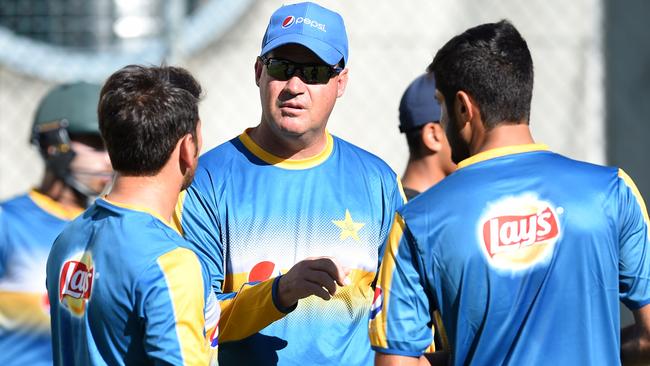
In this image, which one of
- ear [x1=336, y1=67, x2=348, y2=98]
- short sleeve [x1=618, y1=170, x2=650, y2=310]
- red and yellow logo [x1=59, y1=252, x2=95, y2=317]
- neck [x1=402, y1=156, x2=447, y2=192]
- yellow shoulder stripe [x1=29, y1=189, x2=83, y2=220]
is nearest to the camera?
red and yellow logo [x1=59, y1=252, x2=95, y2=317]

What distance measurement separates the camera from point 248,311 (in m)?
3.05

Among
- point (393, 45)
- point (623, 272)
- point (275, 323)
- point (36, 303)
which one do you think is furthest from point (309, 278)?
point (393, 45)

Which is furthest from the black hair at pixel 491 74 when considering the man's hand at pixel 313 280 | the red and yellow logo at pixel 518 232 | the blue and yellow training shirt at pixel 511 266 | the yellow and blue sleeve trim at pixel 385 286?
the man's hand at pixel 313 280

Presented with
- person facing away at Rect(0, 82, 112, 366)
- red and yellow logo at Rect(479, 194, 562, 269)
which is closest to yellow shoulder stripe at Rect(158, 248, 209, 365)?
red and yellow logo at Rect(479, 194, 562, 269)

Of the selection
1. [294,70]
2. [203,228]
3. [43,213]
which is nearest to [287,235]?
[203,228]

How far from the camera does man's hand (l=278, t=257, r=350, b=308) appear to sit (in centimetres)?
285

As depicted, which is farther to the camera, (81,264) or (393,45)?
(393,45)

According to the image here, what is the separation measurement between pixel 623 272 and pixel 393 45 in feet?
15.6

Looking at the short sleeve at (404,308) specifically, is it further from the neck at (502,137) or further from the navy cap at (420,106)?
the navy cap at (420,106)

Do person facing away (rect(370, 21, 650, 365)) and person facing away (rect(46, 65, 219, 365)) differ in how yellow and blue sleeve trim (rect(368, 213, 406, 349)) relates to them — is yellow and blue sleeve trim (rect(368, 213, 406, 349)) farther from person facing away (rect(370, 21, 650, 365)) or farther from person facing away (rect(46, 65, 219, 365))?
person facing away (rect(46, 65, 219, 365))

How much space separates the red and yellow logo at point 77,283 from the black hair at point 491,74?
1019mm

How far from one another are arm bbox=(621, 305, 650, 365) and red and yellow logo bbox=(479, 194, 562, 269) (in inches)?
15.3

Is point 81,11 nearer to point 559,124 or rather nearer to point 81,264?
point 559,124

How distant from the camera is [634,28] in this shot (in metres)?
7.87
